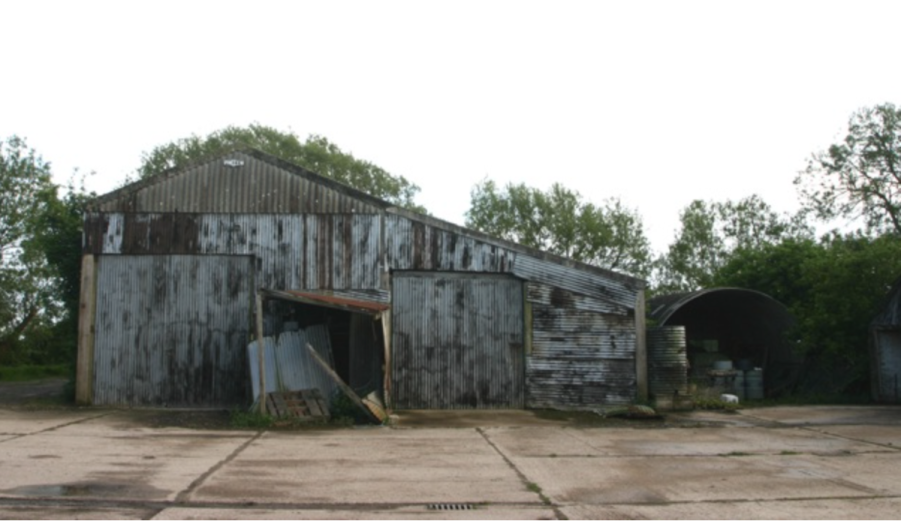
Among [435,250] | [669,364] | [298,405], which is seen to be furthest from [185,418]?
[669,364]

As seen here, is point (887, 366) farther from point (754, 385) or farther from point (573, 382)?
point (573, 382)

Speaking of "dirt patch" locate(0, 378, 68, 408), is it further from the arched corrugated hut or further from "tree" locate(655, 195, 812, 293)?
"tree" locate(655, 195, 812, 293)

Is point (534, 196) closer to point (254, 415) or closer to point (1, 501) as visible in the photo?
point (254, 415)

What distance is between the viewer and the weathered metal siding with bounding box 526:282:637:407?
16.6 metres

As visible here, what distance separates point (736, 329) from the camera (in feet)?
85.7

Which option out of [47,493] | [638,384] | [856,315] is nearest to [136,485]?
[47,493]

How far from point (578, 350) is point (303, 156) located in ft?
101

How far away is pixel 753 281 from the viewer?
2716 cm

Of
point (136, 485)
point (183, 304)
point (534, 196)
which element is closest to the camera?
point (136, 485)

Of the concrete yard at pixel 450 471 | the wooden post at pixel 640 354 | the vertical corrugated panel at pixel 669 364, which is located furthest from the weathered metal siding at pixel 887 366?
the wooden post at pixel 640 354

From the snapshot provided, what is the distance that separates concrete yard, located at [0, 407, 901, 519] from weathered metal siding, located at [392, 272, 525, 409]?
2.48 metres

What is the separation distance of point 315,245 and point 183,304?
303 cm

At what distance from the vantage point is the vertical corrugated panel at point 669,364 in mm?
16516

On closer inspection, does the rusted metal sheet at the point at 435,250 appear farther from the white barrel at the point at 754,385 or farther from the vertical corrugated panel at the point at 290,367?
the white barrel at the point at 754,385
